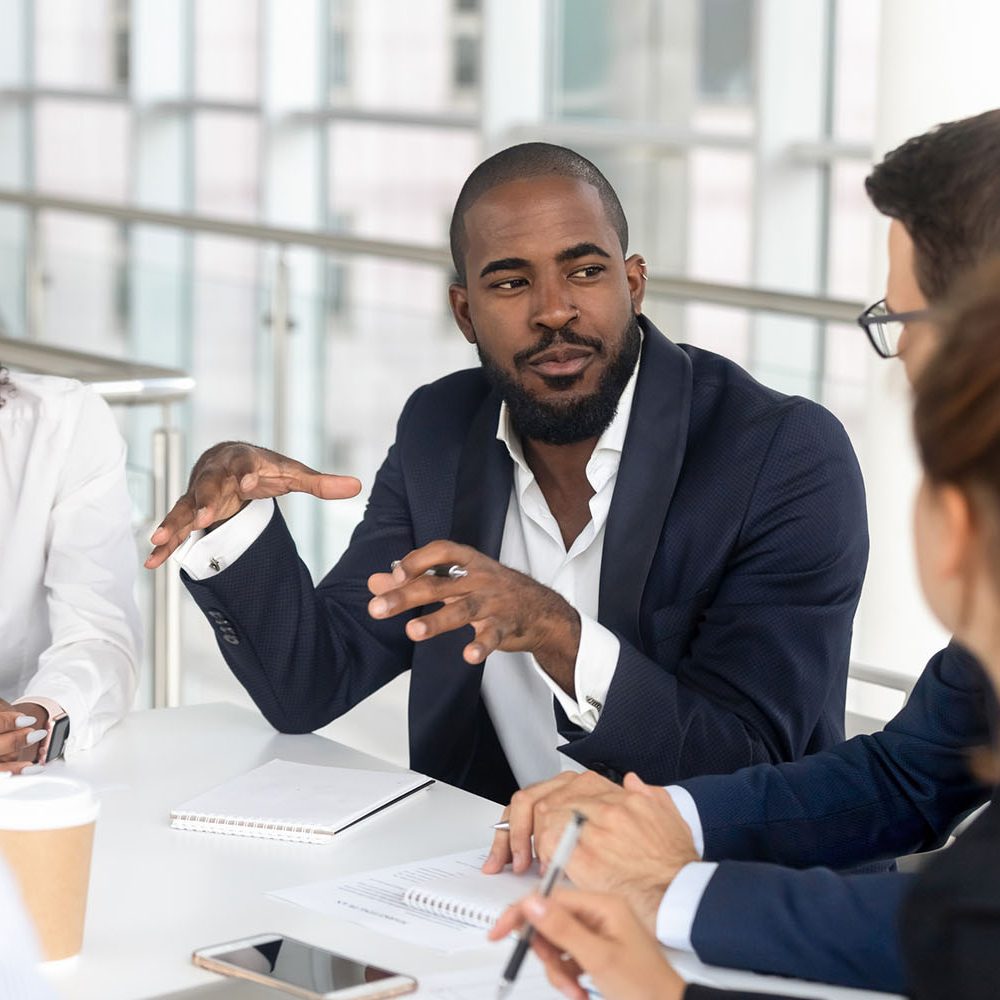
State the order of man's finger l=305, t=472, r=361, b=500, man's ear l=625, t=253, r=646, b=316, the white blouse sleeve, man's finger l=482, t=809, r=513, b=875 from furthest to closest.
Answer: man's ear l=625, t=253, r=646, b=316 → the white blouse sleeve → man's finger l=305, t=472, r=361, b=500 → man's finger l=482, t=809, r=513, b=875

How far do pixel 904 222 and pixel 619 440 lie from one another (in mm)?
738

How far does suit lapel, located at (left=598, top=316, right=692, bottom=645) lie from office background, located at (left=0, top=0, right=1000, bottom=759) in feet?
3.07

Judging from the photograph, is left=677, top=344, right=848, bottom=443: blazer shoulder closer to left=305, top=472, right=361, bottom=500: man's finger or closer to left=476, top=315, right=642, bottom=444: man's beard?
left=476, top=315, right=642, bottom=444: man's beard

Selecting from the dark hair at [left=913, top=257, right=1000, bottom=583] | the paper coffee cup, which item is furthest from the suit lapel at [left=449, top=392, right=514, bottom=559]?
the dark hair at [left=913, top=257, right=1000, bottom=583]

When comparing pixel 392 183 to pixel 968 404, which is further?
pixel 392 183

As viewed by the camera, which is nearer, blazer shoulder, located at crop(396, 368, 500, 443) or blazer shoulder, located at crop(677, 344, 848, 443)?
blazer shoulder, located at crop(677, 344, 848, 443)

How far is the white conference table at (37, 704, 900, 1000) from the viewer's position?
129 centimetres

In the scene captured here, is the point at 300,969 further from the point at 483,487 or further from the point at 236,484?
the point at 483,487

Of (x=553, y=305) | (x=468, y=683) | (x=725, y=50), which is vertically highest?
(x=725, y=50)

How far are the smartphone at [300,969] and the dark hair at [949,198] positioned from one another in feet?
2.18

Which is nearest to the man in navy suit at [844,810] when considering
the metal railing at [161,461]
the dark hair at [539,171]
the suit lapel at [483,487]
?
the suit lapel at [483,487]

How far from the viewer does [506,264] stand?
211 centimetres

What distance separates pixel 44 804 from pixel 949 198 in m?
0.82

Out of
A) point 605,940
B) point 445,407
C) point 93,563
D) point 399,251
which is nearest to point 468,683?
point 445,407
